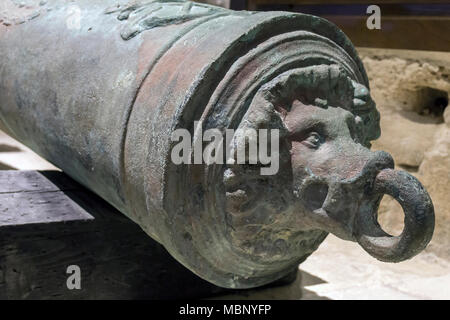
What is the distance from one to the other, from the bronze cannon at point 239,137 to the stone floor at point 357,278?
646mm

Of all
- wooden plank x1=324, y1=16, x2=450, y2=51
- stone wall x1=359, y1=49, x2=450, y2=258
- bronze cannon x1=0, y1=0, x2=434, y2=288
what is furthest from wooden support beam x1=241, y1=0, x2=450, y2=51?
bronze cannon x1=0, y1=0, x2=434, y2=288

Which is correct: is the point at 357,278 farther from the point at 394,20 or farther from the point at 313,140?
the point at 313,140

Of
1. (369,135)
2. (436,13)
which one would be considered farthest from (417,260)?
(369,135)

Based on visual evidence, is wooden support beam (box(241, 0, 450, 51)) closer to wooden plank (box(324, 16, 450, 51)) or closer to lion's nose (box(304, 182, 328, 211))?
wooden plank (box(324, 16, 450, 51))

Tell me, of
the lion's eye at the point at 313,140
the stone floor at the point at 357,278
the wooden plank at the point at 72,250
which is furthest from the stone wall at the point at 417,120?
the lion's eye at the point at 313,140

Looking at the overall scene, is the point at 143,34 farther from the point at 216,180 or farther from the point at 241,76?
the point at 216,180

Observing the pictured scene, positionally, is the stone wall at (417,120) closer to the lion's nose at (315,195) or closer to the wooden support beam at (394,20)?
the wooden support beam at (394,20)

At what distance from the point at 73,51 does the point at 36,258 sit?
62 centimetres

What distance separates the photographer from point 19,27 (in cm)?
210

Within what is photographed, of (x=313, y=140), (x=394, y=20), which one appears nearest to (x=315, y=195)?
(x=313, y=140)

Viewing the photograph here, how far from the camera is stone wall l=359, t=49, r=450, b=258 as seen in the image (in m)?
2.76

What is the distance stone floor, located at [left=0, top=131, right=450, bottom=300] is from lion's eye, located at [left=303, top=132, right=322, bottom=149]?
98cm

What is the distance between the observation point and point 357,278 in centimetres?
251

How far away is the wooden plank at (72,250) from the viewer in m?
1.82
